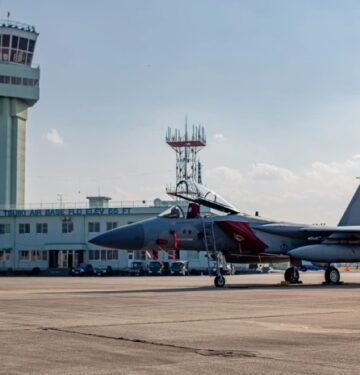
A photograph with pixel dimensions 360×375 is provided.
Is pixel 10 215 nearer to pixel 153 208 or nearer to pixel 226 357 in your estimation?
pixel 153 208

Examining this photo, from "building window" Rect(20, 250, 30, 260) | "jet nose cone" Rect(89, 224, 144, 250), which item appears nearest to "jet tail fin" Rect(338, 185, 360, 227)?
"jet nose cone" Rect(89, 224, 144, 250)

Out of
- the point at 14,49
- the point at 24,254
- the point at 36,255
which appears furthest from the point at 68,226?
the point at 14,49

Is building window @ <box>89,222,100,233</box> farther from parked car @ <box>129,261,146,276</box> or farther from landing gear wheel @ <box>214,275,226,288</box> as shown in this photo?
landing gear wheel @ <box>214,275,226,288</box>

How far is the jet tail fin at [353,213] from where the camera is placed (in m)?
31.3

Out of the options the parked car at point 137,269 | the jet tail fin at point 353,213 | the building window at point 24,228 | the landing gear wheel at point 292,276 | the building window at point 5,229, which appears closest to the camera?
Answer: the landing gear wheel at point 292,276

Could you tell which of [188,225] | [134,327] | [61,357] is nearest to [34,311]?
[134,327]

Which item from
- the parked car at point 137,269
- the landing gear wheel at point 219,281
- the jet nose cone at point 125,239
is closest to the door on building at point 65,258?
the parked car at point 137,269

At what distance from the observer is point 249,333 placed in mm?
10531

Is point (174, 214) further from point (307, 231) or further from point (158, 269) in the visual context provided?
Result: point (158, 269)

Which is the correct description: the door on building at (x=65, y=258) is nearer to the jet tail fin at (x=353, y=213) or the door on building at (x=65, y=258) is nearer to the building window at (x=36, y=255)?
the building window at (x=36, y=255)

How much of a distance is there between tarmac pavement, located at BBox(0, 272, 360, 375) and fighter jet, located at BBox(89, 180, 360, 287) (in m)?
9.94

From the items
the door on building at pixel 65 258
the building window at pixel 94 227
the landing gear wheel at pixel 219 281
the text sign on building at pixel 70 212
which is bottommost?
the landing gear wheel at pixel 219 281

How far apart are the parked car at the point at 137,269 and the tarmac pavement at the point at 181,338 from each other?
1737 inches

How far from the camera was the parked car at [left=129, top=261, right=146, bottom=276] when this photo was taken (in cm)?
6038
